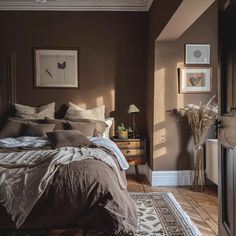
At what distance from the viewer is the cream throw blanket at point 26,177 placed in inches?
89.3

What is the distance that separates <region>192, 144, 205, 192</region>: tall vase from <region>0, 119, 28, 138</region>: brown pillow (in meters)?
2.55

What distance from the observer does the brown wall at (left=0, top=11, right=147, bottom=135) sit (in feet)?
17.2

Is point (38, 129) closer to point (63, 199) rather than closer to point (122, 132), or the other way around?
point (122, 132)

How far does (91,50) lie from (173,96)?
5.52 feet

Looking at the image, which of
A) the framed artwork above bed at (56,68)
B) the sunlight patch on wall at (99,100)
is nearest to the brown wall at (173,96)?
the sunlight patch on wall at (99,100)

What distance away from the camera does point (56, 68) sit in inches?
208

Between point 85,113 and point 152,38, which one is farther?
point 85,113

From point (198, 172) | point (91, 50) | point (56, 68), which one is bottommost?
Answer: point (198, 172)

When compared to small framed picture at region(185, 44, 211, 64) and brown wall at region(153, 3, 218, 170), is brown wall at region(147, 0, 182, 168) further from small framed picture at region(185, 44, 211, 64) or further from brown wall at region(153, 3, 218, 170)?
small framed picture at region(185, 44, 211, 64)

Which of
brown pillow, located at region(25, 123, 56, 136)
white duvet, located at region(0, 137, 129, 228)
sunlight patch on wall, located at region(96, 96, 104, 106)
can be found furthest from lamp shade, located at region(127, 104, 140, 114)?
white duvet, located at region(0, 137, 129, 228)

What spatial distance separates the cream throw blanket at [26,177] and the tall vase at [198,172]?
Result: 1.93 meters

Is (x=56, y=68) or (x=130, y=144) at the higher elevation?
(x=56, y=68)

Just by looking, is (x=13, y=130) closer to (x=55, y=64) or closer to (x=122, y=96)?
(x=55, y=64)

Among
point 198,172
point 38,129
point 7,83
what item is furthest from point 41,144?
point 198,172
